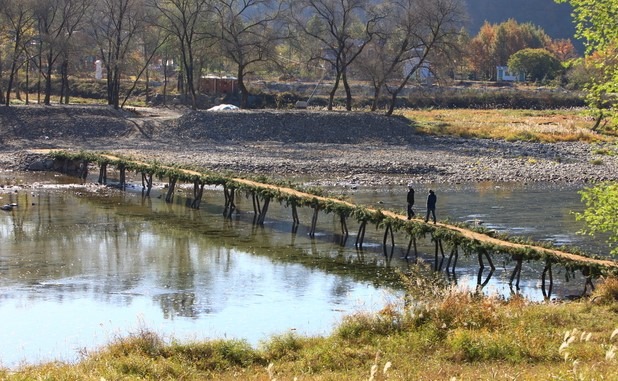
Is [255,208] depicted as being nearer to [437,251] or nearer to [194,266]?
[194,266]

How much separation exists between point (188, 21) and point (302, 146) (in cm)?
1516

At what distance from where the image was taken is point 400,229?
32.0 m

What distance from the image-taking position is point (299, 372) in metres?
15.5

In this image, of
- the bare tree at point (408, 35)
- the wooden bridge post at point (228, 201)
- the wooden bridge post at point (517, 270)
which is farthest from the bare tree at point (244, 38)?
the wooden bridge post at point (517, 270)

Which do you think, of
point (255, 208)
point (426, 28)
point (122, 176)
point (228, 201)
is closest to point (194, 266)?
point (255, 208)

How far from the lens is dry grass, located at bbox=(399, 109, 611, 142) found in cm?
7125

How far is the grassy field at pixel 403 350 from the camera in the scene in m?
14.9

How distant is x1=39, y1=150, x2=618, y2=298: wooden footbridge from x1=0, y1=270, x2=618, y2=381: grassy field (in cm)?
587

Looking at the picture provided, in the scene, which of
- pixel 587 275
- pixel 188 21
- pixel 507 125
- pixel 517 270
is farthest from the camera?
pixel 507 125

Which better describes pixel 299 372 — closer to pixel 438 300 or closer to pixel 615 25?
pixel 438 300

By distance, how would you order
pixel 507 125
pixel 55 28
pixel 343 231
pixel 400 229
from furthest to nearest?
pixel 507 125 → pixel 55 28 → pixel 343 231 → pixel 400 229

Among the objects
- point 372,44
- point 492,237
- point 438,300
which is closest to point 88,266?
point 492,237

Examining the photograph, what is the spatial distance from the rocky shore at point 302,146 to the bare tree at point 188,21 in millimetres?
4591

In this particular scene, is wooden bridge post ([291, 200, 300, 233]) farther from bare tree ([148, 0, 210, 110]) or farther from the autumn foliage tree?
the autumn foliage tree
